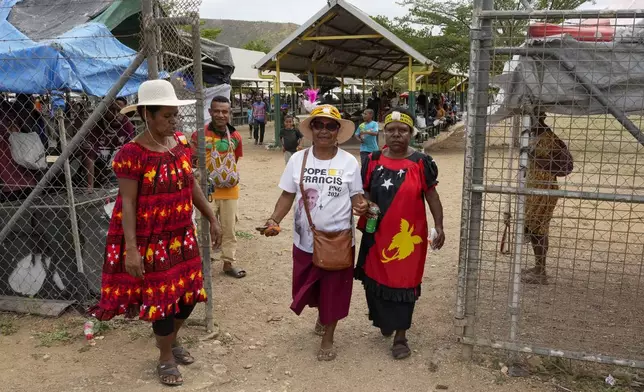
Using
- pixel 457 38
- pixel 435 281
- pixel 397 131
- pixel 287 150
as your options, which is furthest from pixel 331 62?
pixel 397 131

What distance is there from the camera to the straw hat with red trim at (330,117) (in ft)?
11.4

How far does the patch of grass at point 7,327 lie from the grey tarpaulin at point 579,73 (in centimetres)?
406

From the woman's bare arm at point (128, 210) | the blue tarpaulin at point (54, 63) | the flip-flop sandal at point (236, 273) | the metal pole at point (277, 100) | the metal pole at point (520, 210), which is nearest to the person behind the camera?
the woman's bare arm at point (128, 210)

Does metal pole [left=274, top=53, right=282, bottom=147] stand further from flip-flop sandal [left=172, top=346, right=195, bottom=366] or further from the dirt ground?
flip-flop sandal [left=172, top=346, right=195, bottom=366]

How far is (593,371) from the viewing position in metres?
3.46

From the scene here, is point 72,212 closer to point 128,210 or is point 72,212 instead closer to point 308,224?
point 128,210

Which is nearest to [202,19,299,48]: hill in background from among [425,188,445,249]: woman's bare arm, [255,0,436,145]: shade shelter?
[255,0,436,145]: shade shelter

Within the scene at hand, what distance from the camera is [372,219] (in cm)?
349

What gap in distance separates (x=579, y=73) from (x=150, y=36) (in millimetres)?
2735

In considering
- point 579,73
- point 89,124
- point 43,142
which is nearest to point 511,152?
point 579,73

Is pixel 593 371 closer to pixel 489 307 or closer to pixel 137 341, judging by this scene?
pixel 489 307

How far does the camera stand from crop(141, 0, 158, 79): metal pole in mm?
3607

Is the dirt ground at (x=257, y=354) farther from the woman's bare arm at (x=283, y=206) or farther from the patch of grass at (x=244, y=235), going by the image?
the patch of grass at (x=244, y=235)

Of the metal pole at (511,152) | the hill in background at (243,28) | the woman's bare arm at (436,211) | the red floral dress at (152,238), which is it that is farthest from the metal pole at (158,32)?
the hill in background at (243,28)
